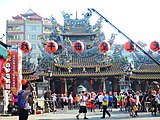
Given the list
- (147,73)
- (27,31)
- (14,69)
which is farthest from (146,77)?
(27,31)

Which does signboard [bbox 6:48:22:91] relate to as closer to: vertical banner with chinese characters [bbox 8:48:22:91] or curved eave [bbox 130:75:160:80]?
vertical banner with chinese characters [bbox 8:48:22:91]

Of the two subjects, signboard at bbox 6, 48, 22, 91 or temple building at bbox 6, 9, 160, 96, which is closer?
signboard at bbox 6, 48, 22, 91

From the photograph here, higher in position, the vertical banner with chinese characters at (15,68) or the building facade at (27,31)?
the building facade at (27,31)

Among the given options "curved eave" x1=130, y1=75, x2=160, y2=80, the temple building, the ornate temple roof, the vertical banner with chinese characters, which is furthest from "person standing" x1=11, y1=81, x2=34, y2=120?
"curved eave" x1=130, y1=75, x2=160, y2=80

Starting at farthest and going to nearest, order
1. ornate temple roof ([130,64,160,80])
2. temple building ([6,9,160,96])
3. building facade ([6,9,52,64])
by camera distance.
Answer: building facade ([6,9,52,64]) < ornate temple roof ([130,64,160,80]) < temple building ([6,9,160,96])

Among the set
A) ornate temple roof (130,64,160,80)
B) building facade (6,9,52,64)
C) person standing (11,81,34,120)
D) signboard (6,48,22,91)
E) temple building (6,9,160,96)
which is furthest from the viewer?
building facade (6,9,52,64)

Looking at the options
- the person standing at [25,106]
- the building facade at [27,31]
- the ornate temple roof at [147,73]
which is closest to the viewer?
the person standing at [25,106]

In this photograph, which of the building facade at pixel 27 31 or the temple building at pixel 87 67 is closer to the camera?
the temple building at pixel 87 67

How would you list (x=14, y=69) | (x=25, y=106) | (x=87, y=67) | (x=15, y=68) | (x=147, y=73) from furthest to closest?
(x=147, y=73), (x=87, y=67), (x=15, y=68), (x=14, y=69), (x=25, y=106)

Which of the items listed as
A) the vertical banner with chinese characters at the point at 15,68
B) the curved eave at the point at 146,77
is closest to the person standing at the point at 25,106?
the vertical banner with chinese characters at the point at 15,68

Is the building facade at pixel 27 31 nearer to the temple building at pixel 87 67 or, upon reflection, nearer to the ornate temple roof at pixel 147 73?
the temple building at pixel 87 67

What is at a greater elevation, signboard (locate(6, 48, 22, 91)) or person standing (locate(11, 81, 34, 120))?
signboard (locate(6, 48, 22, 91))

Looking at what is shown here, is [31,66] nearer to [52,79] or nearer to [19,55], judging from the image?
[52,79]

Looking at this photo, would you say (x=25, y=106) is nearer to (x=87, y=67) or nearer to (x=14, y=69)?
(x=14, y=69)
